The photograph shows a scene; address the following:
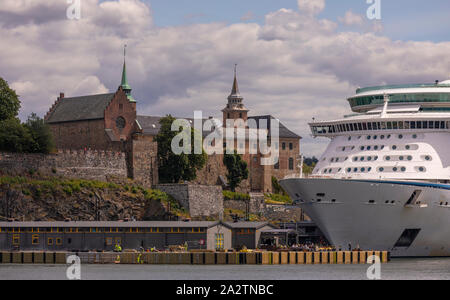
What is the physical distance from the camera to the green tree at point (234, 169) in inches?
5241

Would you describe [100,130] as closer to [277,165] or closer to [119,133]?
[119,133]

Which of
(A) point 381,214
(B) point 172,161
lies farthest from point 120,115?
(A) point 381,214

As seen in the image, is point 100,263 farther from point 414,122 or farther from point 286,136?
point 286,136

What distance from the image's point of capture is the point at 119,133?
402ft

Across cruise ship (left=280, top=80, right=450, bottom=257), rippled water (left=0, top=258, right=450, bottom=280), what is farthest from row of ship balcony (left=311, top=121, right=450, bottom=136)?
rippled water (left=0, top=258, right=450, bottom=280)

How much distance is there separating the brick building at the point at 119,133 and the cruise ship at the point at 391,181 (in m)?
23.2

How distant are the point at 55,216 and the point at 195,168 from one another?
943 inches

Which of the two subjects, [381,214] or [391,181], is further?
[381,214]

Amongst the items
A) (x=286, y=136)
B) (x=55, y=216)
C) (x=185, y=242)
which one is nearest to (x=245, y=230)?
(x=185, y=242)

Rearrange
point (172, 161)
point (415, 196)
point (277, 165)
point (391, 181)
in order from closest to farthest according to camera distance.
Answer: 1. point (391, 181)
2. point (415, 196)
3. point (172, 161)
4. point (277, 165)

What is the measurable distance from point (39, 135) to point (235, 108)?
63.2 metres

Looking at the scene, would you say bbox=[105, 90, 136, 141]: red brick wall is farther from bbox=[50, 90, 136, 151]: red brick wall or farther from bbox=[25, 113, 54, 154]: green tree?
bbox=[25, 113, 54, 154]: green tree

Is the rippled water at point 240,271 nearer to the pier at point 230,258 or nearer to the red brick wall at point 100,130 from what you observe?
the pier at point 230,258

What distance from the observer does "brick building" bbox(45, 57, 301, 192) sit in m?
117
